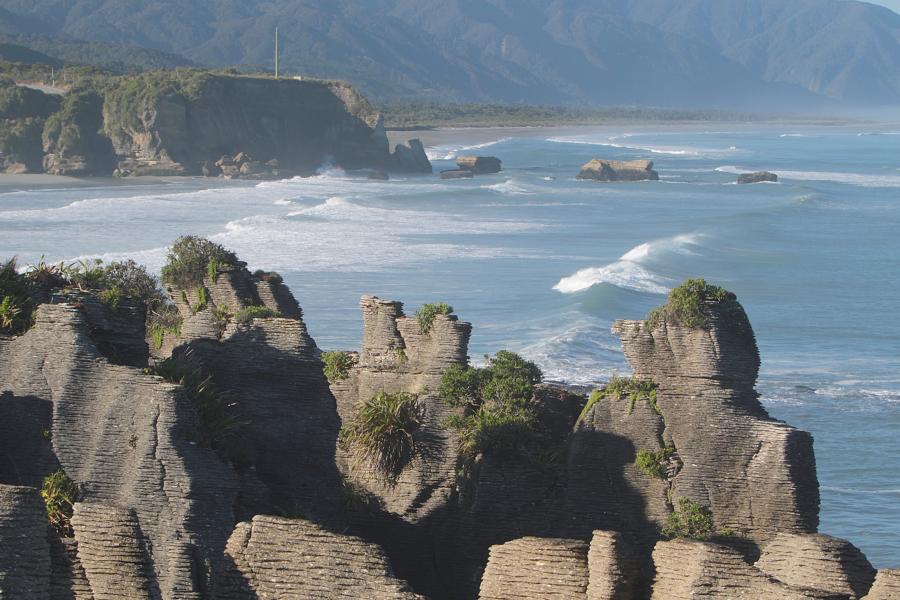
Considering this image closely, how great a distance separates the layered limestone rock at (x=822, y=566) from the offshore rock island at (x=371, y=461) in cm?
2

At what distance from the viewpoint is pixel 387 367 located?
20.1 metres

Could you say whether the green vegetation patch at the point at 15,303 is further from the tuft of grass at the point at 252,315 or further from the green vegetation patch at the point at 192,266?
the green vegetation patch at the point at 192,266

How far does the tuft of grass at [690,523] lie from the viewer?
16.7 m

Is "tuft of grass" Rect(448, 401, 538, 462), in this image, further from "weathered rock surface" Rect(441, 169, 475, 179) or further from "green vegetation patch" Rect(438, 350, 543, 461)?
"weathered rock surface" Rect(441, 169, 475, 179)

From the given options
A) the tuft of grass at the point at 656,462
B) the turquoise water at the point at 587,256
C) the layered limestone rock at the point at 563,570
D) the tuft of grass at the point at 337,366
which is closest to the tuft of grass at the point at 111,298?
the layered limestone rock at the point at 563,570

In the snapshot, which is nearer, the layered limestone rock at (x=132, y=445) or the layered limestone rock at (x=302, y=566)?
the layered limestone rock at (x=302, y=566)

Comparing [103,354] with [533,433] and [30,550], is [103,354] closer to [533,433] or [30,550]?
[30,550]

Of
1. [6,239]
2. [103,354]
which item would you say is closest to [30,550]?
[103,354]

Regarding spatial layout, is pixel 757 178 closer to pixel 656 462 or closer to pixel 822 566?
pixel 656 462

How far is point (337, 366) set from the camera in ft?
68.0

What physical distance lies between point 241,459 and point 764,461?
567 cm

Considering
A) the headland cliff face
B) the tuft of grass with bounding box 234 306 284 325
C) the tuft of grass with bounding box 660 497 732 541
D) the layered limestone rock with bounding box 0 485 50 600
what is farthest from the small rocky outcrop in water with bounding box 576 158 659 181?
the layered limestone rock with bounding box 0 485 50 600

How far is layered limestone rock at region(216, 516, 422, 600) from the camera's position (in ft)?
40.7

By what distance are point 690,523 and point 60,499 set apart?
22.9 ft
